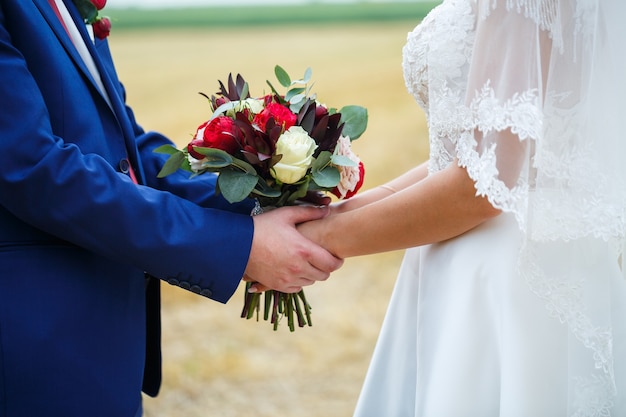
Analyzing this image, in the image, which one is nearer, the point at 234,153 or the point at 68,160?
the point at 68,160

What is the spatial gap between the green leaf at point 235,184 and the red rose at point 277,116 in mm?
170

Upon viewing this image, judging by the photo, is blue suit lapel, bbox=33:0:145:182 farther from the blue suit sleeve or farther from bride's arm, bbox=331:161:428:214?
bride's arm, bbox=331:161:428:214

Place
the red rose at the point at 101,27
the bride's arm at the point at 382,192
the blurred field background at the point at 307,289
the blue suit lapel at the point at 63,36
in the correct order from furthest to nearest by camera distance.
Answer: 1. the blurred field background at the point at 307,289
2. the bride's arm at the point at 382,192
3. the red rose at the point at 101,27
4. the blue suit lapel at the point at 63,36

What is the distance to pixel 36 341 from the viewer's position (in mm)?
2062

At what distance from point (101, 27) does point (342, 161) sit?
0.94 m

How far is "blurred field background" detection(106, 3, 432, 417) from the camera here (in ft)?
17.3

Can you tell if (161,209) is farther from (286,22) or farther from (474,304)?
(286,22)

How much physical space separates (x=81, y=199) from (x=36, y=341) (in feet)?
1.37

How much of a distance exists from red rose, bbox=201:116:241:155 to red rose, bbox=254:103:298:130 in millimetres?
88

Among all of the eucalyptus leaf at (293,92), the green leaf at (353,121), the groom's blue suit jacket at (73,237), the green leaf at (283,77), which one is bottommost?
the groom's blue suit jacket at (73,237)

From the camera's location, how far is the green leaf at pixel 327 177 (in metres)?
2.31

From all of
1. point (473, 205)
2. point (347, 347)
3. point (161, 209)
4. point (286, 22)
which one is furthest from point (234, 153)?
point (286, 22)

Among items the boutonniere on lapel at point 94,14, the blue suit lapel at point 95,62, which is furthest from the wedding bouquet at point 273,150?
the boutonniere on lapel at point 94,14

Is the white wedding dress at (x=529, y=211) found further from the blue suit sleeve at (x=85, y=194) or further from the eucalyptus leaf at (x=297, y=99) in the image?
the blue suit sleeve at (x=85, y=194)
